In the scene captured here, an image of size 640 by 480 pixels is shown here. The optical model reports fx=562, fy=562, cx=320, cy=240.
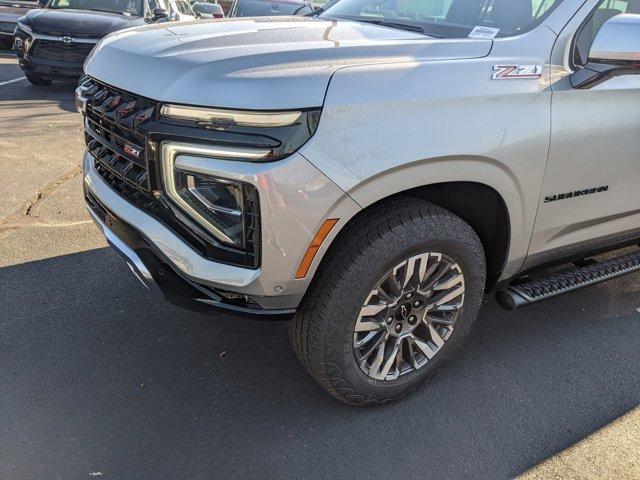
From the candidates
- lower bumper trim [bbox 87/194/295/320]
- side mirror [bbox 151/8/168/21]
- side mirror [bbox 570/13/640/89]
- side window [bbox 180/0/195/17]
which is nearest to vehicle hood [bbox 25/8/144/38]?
side mirror [bbox 151/8/168/21]

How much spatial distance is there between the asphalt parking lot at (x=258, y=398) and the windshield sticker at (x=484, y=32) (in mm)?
1620

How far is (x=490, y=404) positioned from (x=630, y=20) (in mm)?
1799

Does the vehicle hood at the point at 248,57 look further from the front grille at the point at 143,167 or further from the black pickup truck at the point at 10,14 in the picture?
the black pickup truck at the point at 10,14

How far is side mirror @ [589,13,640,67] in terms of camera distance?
2.30 m

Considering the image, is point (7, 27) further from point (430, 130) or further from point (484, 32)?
point (430, 130)

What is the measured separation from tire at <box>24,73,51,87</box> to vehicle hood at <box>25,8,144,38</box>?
89cm

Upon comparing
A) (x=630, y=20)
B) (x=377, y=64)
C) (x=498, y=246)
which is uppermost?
(x=630, y=20)

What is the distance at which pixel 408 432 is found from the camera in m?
2.49

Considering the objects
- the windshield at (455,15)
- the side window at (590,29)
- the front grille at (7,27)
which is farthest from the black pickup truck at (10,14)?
the side window at (590,29)

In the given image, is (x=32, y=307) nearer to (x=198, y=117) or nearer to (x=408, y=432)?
(x=198, y=117)

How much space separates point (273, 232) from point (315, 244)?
0.17m

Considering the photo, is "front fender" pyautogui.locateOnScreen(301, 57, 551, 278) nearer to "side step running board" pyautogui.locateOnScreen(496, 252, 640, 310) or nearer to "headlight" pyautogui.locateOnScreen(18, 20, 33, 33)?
"side step running board" pyautogui.locateOnScreen(496, 252, 640, 310)

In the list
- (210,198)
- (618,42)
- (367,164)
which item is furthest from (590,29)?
(210,198)

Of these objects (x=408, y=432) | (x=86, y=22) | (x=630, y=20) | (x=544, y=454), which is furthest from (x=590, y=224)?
(x=86, y=22)
